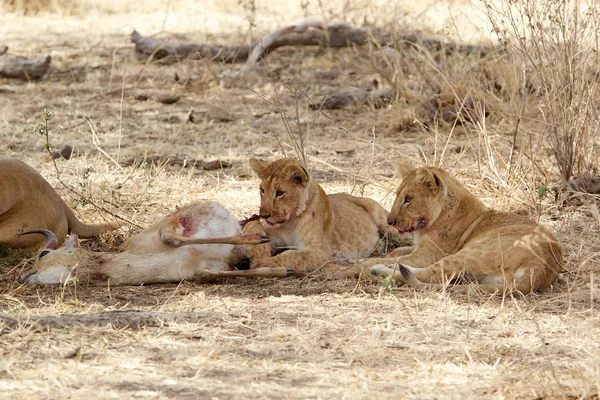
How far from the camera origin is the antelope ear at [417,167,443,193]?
19.0ft

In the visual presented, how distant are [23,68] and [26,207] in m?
5.90

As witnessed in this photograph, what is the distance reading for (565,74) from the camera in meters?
6.86

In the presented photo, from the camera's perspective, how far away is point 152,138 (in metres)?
9.38

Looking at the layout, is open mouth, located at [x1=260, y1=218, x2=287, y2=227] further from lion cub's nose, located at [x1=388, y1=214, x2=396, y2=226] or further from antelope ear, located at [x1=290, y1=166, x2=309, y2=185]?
lion cub's nose, located at [x1=388, y1=214, x2=396, y2=226]

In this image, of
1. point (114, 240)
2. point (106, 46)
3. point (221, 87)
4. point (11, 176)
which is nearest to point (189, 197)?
point (114, 240)

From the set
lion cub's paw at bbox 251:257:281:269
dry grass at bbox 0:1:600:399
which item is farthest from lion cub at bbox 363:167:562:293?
lion cub's paw at bbox 251:257:281:269

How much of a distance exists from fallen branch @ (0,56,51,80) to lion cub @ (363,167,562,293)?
22.3 ft

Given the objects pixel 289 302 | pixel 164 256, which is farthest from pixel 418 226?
pixel 164 256

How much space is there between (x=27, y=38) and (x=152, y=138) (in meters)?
4.89

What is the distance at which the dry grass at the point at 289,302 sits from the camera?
3896 mm

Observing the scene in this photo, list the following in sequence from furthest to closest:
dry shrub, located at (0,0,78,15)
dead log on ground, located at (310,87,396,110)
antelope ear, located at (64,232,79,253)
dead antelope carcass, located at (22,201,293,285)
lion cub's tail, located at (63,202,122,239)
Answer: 1. dry shrub, located at (0,0,78,15)
2. dead log on ground, located at (310,87,396,110)
3. lion cub's tail, located at (63,202,122,239)
4. antelope ear, located at (64,232,79,253)
5. dead antelope carcass, located at (22,201,293,285)

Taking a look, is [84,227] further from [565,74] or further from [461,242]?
[565,74]

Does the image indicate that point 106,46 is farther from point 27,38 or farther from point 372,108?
point 372,108

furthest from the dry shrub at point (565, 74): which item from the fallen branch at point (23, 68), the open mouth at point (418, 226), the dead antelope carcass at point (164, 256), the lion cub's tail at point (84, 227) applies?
the fallen branch at point (23, 68)
